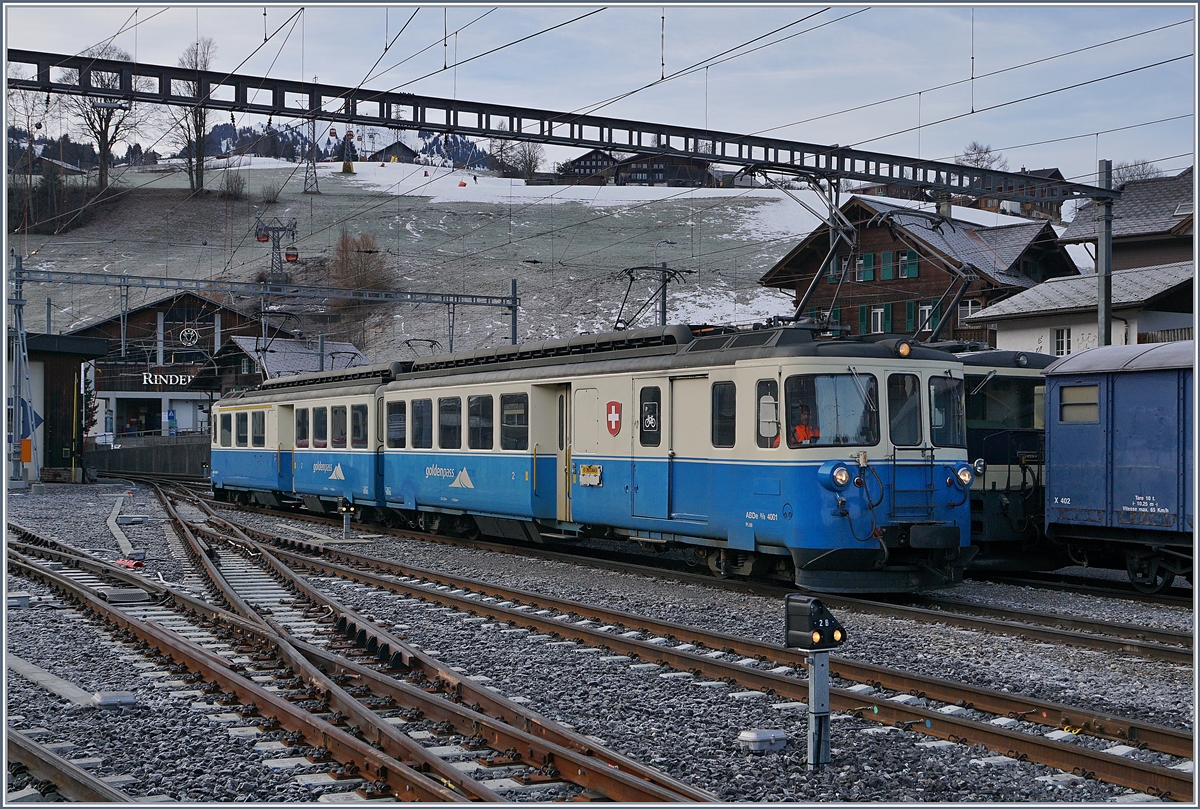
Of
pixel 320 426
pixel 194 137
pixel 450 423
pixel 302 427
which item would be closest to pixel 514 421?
pixel 450 423

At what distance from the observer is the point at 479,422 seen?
1812cm

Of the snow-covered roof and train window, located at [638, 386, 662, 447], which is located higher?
the snow-covered roof

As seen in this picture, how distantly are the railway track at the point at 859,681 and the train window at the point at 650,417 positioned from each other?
102 inches

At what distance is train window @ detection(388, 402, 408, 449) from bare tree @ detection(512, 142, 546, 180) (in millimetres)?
72036

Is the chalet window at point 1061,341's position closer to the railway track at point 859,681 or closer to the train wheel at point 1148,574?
the train wheel at point 1148,574

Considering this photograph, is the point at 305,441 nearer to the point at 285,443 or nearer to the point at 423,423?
the point at 285,443

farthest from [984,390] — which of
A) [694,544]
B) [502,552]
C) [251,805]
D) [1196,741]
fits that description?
[251,805]

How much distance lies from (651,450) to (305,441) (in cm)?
1323

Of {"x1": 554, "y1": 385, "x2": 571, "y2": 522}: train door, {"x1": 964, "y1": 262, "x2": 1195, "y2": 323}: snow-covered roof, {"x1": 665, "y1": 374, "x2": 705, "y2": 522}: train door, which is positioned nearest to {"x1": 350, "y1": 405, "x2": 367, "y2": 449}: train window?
{"x1": 554, "y1": 385, "x2": 571, "y2": 522}: train door

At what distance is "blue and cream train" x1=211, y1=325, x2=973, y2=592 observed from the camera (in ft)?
39.4

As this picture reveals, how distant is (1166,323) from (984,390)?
1848cm

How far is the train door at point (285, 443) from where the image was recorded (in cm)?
2631

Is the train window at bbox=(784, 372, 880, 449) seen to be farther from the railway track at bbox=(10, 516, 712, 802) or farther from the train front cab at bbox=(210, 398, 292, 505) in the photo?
the train front cab at bbox=(210, 398, 292, 505)

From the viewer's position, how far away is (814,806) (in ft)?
18.0
